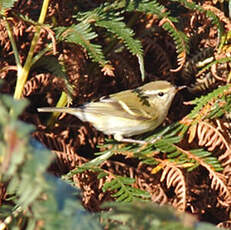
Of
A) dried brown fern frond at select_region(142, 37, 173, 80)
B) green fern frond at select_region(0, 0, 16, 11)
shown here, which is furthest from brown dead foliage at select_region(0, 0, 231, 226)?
green fern frond at select_region(0, 0, 16, 11)

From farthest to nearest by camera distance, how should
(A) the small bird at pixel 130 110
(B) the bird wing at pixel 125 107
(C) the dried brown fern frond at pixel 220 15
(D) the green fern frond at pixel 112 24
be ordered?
(B) the bird wing at pixel 125 107
(A) the small bird at pixel 130 110
(C) the dried brown fern frond at pixel 220 15
(D) the green fern frond at pixel 112 24

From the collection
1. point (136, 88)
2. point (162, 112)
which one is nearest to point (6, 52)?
point (136, 88)

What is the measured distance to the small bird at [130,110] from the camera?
10.0ft

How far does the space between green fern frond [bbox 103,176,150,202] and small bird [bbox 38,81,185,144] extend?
0.67 m

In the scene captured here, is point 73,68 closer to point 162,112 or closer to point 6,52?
point 6,52

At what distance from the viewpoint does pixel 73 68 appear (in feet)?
8.50

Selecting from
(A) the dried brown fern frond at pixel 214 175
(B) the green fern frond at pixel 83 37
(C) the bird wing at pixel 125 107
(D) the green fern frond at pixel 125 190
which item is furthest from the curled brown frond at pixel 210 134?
(C) the bird wing at pixel 125 107

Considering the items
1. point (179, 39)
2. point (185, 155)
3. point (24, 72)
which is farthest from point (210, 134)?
point (24, 72)

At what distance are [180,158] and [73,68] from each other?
67 cm

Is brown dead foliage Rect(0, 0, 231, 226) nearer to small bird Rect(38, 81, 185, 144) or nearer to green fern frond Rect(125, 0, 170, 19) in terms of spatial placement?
small bird Rect(38, 81, 185, 144)

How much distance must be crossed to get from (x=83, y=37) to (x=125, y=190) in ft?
2.04

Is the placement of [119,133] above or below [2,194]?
below

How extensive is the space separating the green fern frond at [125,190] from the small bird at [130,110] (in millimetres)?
673

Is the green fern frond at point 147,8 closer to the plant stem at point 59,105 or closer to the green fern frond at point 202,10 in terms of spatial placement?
the green fern frond at point 202,10
